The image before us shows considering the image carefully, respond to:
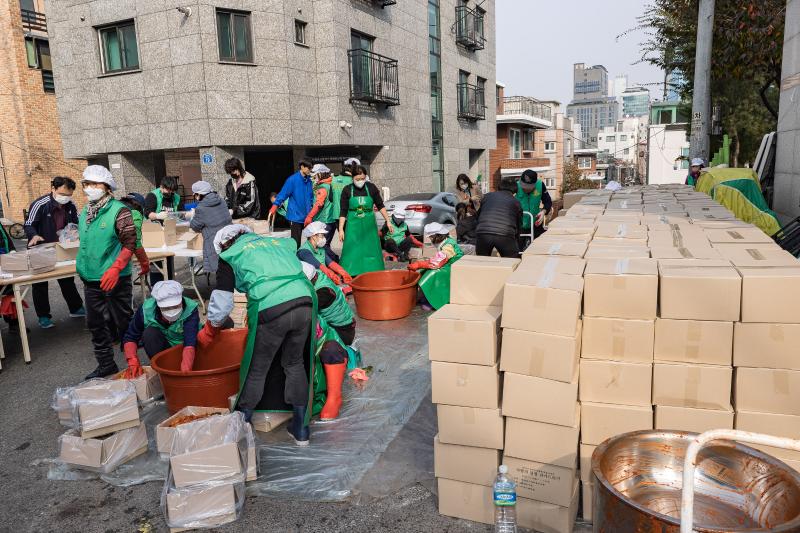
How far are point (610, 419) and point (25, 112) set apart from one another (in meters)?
23.5

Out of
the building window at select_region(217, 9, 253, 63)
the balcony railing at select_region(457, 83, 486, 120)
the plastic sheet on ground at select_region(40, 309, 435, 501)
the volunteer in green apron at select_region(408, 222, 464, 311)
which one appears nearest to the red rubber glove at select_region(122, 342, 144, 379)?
the plastic sheet on ground at select_region(40, 309, 435, 501)

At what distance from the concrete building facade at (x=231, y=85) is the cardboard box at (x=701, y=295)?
12389 mm

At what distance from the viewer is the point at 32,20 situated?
20.5 meters

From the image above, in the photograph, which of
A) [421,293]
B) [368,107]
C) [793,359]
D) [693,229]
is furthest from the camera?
[368,107]

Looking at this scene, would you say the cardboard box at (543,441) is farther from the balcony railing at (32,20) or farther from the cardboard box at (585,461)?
the balcony railing at (32,20)

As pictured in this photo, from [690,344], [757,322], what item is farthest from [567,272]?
[757,322]

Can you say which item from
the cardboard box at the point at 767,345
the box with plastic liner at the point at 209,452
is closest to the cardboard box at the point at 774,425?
the cardboard box at the point at 767,345

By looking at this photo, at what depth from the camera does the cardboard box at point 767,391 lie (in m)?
2.59

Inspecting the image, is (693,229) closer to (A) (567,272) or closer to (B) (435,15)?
(A) (567,272)

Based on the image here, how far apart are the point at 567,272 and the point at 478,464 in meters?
1.13

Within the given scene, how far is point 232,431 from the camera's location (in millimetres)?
3328

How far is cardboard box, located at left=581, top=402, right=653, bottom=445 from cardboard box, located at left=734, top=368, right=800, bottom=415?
16.4 inches

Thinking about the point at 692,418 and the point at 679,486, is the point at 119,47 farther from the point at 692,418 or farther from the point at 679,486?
the point at 679,486

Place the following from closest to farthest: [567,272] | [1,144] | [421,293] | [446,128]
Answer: [567,272]
[421,293]
[1,144]
[446,128]
